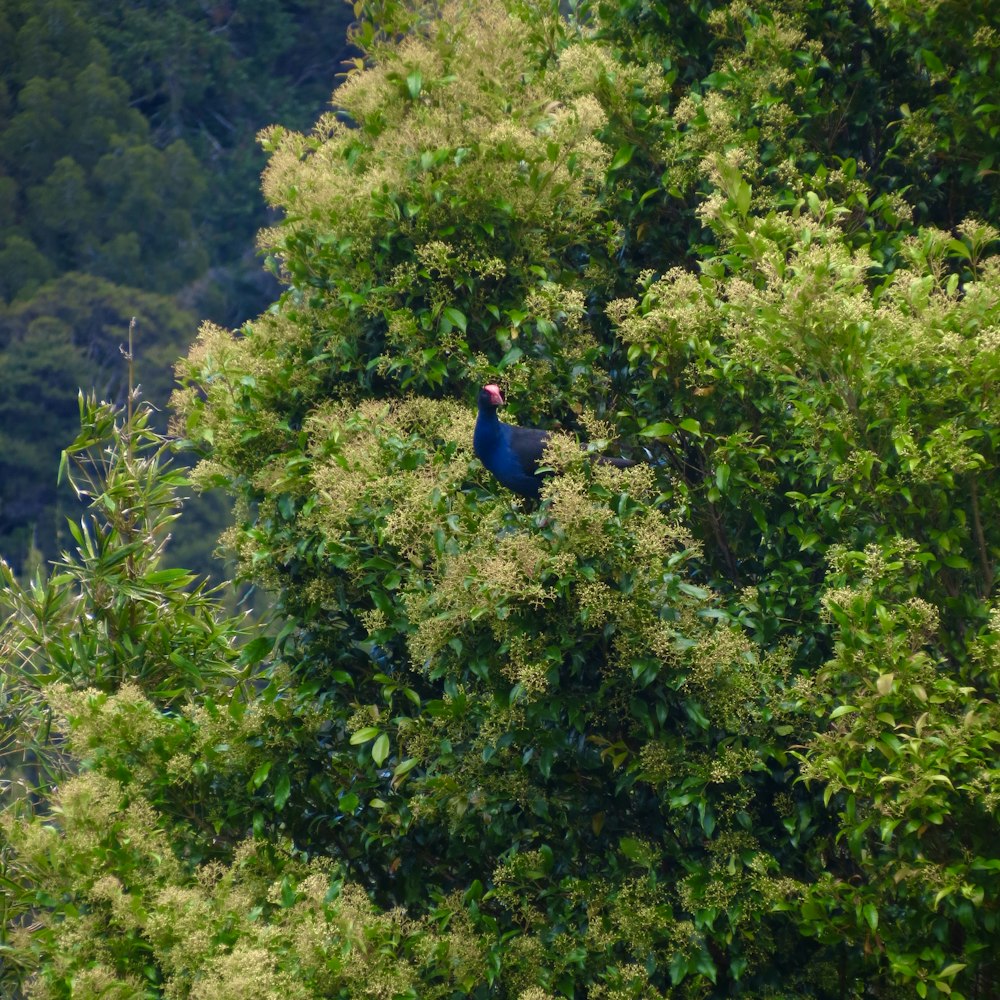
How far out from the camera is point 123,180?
26453 mm

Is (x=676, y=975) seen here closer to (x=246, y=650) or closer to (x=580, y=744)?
(x=580, y=744)

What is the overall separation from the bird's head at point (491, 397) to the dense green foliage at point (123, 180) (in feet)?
67.3

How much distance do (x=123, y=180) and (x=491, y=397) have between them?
24.1 metres

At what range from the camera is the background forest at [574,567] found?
3.59m

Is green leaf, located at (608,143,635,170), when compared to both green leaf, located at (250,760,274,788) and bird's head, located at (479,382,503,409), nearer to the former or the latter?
bird's head, located at (479,382,503,409)

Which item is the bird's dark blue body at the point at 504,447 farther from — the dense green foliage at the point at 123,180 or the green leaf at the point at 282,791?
the dense green foliage at the point at 123,180

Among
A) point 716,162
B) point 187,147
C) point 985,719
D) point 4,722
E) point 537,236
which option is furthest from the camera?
point 187,147

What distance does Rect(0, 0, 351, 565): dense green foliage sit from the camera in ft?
83.6

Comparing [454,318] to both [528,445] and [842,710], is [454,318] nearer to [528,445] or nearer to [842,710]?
[528,445]

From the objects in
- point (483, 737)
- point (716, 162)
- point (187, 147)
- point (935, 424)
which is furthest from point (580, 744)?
point (187, 147)

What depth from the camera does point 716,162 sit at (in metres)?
4.54

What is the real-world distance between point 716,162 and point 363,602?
1.95 metres

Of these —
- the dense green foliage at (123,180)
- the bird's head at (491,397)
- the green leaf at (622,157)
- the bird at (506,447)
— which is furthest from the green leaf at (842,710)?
the dense green foliage at (123,180)

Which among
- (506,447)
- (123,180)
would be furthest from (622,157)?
(123,180)
